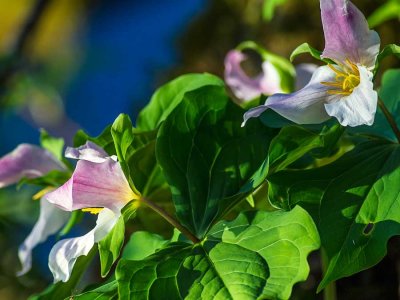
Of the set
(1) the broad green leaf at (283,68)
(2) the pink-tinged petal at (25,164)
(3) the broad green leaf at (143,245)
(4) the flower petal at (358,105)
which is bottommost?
(3) the broad green leaf at (143,245)

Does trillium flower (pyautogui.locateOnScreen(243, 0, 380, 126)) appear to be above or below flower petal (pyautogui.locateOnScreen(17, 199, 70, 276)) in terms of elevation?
above

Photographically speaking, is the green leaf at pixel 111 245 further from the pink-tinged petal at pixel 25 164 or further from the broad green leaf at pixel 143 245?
the pink-tinged petal at pixel 25 164

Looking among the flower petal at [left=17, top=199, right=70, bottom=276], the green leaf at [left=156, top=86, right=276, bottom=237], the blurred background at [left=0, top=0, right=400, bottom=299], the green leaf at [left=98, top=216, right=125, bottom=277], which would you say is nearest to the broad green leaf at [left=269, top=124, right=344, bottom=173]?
the green leaf at [left=156, top=86, right=276, bottom=237]

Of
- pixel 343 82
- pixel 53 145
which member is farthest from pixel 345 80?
pixel 53 145

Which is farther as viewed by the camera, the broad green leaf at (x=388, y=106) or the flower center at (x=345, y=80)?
the broad green leaf at (x=388, y=106)

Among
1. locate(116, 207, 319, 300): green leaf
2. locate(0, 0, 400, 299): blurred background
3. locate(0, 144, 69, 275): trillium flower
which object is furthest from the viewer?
locate(0, 0, 400, 299): blurred background

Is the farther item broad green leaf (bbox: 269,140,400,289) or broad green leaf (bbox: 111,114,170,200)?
broad green leaf (bbox: 111,114,170,200)

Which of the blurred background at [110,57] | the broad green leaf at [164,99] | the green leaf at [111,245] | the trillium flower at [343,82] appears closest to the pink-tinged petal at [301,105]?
the trillium flower at [343,82]

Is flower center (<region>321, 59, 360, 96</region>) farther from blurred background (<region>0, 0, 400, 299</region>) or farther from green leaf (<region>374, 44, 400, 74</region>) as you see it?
blurred background (<region>0, 0, 400, 299</region>)

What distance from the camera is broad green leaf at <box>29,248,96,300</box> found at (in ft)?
1.89

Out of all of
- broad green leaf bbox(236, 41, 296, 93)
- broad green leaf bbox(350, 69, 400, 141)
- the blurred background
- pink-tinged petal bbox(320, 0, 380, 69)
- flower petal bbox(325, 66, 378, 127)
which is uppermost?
pink-tinged petal bbox(320, 0, 380, 69)

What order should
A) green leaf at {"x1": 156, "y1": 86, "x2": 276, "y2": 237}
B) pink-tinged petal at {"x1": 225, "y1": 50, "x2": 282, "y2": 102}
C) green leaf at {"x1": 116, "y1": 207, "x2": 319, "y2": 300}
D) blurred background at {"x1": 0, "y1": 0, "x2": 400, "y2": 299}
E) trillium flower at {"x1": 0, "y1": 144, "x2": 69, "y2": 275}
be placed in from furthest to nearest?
blurred background at {"x1": 0, "y1": 0, "x2": 400, "y2": 299}, pink-tinged petal at {"x1": 225, "y1": 50, "x2": 282, "y2": 102}, trillium flower at {"x1": 0, "y1": 144, "x2": 69, "y2": 275}, green leaf at {"x1": 156, "y1": 86, "x2": 276, "y2": 237}, green leaf at {"x1": 116, "y1": 207, "x2": 319, "y2": 300}

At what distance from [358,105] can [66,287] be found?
0.91 feet

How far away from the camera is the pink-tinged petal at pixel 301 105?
46cm
